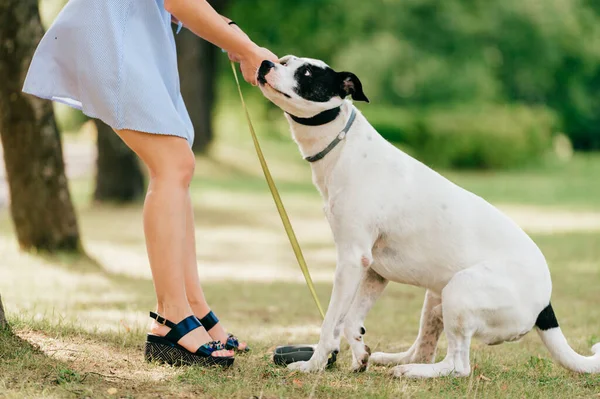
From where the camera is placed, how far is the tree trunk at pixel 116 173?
534 inches

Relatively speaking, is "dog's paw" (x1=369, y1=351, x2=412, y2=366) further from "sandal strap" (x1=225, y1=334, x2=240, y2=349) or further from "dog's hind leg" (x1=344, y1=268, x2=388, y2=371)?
"sandal strap" (x1=225, y1=334, x2=240, y2=349)

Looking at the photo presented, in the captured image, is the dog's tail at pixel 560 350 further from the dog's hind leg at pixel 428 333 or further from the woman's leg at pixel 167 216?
the woman's leg at pixel 167 216

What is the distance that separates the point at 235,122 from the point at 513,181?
19.4 m

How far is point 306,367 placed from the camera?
4.23 m

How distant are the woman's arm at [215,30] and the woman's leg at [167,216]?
52 centimetres

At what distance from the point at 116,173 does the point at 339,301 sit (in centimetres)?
1005

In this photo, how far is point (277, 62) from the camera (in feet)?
14.1

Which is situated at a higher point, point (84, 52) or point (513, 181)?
point (513, 181)

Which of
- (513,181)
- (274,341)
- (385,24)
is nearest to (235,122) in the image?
(385,24)

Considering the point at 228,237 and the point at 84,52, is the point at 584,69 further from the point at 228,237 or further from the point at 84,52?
the point at 84,52

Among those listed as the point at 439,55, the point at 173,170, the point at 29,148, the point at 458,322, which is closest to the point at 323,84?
the point at 173,170

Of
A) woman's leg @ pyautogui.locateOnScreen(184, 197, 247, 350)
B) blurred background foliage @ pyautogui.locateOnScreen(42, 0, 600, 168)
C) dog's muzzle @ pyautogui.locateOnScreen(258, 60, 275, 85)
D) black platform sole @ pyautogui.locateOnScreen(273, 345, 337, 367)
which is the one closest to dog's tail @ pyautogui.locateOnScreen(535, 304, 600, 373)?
black platform sole @ pyautogui.locateOnScreen(273, 345, 337, 367)

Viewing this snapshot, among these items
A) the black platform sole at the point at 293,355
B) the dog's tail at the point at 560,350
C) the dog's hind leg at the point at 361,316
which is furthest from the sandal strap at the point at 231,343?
the dog's tail at the point at 560,350

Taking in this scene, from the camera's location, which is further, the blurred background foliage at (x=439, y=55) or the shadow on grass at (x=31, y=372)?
the blurred background foliage at (x=439, y=55)
